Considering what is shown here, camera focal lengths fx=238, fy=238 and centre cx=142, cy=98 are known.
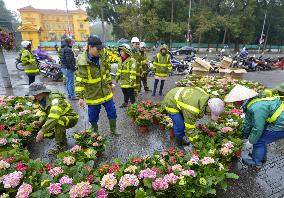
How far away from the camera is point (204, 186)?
2.85 m

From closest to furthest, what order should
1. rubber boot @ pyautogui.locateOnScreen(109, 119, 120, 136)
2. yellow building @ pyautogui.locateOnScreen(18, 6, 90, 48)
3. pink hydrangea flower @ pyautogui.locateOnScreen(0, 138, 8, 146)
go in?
1. pink hydrangea flower @ pyautogui.locateOnScreen(0, 138, 8, 146)
2. rubber boot @ pyautogui.locateOnScreen(109, 119, 120, 136)
3. yellow building @ pyautogui.locateOnScreen(18, 6, 90, 48)

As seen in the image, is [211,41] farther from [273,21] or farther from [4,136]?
[4,136]

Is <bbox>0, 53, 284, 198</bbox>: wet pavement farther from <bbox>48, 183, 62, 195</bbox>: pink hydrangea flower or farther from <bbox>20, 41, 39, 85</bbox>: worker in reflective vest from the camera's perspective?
<bbox>20, 41, 39, 85</bbox>: worker in reflective vest

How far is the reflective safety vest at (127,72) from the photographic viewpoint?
6223 mm

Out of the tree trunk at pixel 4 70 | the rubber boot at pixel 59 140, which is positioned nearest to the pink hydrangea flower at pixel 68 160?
the rubber boot at pixel 59 140

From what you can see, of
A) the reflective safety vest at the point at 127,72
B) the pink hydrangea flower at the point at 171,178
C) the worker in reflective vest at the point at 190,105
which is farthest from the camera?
the reflective safety vest at the point at 127,72

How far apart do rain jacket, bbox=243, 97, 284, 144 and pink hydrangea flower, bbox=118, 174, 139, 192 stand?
6.41 ft

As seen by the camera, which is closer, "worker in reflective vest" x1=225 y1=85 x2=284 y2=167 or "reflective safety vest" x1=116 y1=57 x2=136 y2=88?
"worker in reflective vest" x1=225 y1=85 x2=284 y2=167

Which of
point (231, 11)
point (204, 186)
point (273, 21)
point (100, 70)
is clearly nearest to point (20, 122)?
point (100, 70)

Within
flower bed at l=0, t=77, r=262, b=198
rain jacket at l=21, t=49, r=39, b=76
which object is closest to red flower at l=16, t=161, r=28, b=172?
flower bed at l=0, t=77, r=262, b=198

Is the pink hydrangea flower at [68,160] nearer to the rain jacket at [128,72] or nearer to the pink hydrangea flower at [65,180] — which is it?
the pink hydrangea flower at [65,180]

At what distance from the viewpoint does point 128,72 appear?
6301 millimetres

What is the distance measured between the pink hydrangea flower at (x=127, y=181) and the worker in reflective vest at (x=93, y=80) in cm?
192

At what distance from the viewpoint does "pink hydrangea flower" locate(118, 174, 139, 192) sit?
8.86 feet
